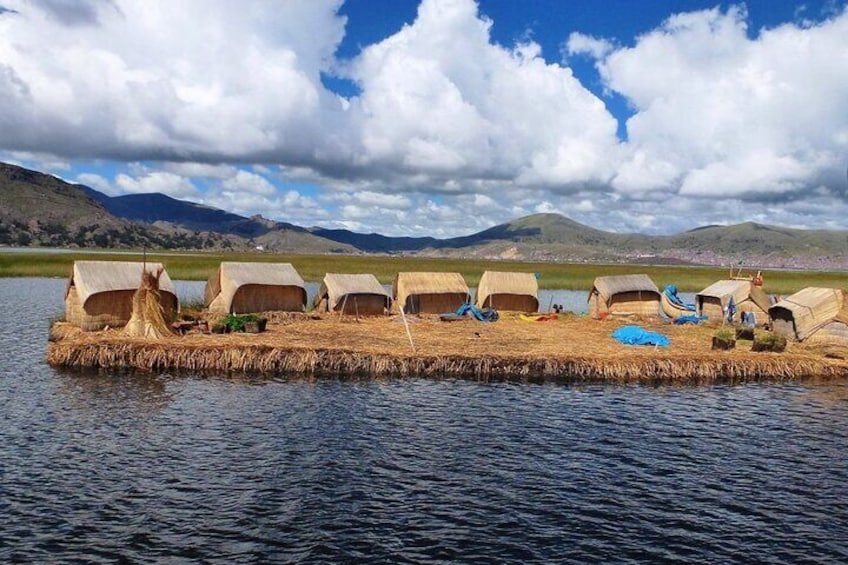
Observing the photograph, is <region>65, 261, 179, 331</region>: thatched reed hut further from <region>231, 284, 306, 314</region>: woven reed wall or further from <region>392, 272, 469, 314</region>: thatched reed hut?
<region>392, 272, 469, 314</region>: thatched reed hut

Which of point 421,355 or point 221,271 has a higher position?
point 221,271

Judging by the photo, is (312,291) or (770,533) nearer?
(770,533)

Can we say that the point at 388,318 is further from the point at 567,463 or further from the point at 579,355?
the point at 567,463

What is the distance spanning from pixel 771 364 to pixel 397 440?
23.1 metres

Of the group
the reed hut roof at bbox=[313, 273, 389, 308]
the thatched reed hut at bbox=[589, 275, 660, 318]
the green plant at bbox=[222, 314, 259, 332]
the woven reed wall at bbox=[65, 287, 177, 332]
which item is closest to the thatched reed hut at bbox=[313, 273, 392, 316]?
the reed hut roof at bbox=[313, 273, 389, 308]

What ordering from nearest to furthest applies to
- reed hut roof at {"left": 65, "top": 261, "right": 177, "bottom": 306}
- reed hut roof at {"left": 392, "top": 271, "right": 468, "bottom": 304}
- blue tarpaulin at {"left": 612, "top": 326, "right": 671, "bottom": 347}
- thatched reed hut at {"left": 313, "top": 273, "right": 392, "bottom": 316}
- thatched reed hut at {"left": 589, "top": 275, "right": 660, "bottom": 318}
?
reed hut roof at {"left": 65, "top": 261, "right": 177, "bottom": 306} → blue tarpaulin at {"left": 612, "top": 326, "right": 671, "bottom": 347} → thatched reed hut at {"left": 313, "top": 273, "right": 392, "bottom": 316} → reed hut roof at {"left": 392, "top": 271, "right": 468, "bottom": 304} → thatched reed hut at {"left": 589, "top": 275, "right": 660, "bottom": 318}

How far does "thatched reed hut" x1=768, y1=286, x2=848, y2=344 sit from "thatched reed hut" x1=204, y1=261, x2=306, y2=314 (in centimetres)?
3303

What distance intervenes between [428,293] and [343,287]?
7.30 m

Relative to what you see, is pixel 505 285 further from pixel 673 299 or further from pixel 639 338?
pixel 639 338

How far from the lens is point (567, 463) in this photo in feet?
67.4

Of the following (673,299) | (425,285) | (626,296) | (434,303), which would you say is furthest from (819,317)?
(425,285)

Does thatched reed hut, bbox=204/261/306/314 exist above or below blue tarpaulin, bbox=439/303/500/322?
above

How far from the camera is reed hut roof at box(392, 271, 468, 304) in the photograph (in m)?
52.7

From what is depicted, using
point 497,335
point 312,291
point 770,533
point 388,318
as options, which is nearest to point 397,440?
point 770,533
